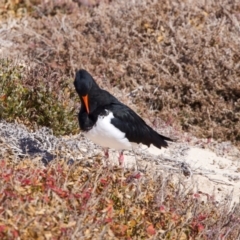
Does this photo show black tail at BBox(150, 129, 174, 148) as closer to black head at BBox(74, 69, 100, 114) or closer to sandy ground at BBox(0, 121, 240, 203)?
sandy ground at BBox(0, 121, 240, 203)

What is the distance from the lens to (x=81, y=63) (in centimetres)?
1038

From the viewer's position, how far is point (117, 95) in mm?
9703

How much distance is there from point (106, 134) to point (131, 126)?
1.35 ft

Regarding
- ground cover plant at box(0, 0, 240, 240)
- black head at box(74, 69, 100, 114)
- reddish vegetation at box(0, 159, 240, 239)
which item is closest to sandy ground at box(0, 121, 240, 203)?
ground cover plant at box(0, 0, 240, 240)

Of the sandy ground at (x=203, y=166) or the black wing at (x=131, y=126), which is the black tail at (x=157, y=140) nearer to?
the black wing at (x=131, y=126)

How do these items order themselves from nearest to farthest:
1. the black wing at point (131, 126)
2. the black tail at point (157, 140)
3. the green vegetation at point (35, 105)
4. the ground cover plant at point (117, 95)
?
1. the ground cover plant at point (117, 95)
2. the black wing at point (131, 126)
3. the black tail at point (157, 140)
4. the green vegetation at point (35, 105)

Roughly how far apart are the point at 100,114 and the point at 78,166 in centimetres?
119

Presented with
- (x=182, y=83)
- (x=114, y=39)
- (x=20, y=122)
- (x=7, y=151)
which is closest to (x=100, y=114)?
(x=7, y=151)

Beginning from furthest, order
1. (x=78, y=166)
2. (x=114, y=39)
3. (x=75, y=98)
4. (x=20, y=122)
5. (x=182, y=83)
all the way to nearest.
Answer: (x=114, y=39) → (x=182, y=83) → (x=75, y=98) → (x=20, y=122) → (x=78, y=166)

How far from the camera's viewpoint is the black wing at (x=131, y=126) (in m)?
6.66

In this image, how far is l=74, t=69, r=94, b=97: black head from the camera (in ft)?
22.0

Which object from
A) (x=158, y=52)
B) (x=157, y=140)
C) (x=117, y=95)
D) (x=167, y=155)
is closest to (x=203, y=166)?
Result: (x=167, y=155)

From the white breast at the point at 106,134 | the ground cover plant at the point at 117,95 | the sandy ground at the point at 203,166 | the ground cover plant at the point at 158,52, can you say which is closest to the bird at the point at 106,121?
the white breast at the point at 106,134

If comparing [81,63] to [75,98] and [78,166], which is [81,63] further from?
[78,166]
